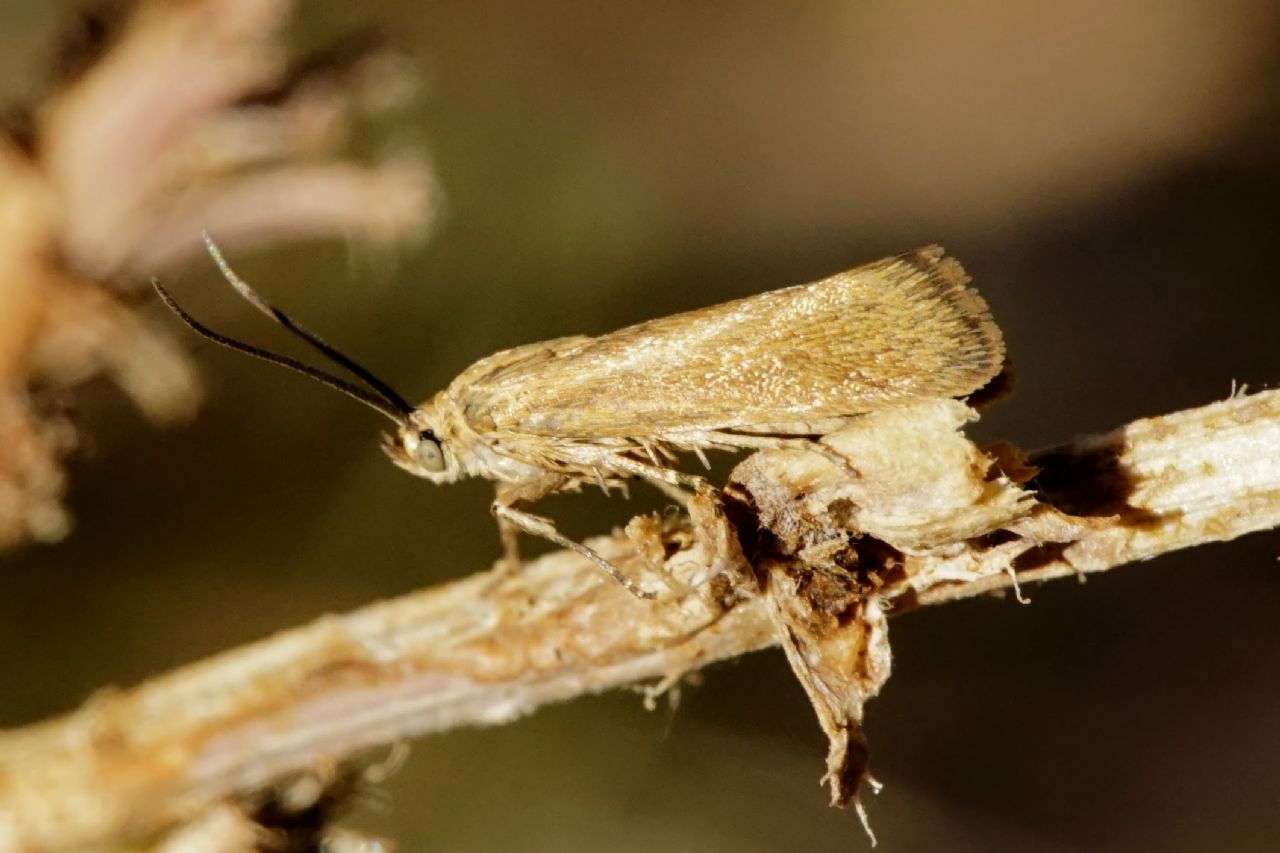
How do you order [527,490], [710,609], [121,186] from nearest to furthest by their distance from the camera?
[710,609] → [121,186] → [527,490]

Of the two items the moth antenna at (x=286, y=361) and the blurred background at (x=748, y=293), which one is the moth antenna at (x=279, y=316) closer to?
the moth antenna at (x=286, y=361)

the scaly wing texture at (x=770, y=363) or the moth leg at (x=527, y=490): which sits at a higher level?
the scaly wing texture at (x=770, y=363)

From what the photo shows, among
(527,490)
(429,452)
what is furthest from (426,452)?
(527,490)

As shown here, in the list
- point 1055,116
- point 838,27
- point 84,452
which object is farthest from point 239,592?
point 1055,116

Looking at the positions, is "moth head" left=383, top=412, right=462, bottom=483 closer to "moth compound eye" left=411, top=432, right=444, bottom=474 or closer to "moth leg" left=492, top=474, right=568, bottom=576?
"moth compound eye" left=411, top=432, right=444, bottom=474

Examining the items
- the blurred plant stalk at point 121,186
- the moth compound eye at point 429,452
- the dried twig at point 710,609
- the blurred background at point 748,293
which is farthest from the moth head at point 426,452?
the blurred background at point 748,293

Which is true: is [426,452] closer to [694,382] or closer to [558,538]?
[558,538]

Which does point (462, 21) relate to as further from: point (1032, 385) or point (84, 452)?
point (1032, 385)

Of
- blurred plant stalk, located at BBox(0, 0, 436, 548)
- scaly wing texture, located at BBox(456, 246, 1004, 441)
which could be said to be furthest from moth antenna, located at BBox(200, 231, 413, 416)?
scaly wing texture, located at BBox(456, 246, 1004, 441)
